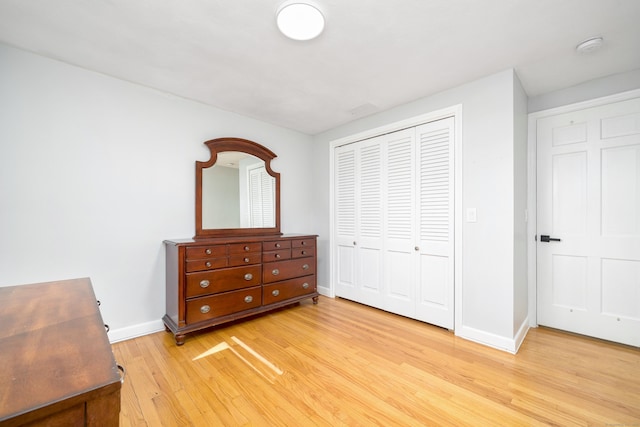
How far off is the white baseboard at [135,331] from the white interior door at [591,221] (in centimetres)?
385

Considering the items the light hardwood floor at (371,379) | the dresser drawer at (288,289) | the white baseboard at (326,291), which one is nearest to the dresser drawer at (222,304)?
the dresser drawer at (288,289)

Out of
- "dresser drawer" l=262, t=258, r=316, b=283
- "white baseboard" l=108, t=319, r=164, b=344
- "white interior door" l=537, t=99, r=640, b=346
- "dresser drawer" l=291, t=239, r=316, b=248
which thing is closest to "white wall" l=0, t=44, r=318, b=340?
"white baseboard" l=108, t=319, r=164, b=344

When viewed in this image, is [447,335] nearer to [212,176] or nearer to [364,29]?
[364,29]

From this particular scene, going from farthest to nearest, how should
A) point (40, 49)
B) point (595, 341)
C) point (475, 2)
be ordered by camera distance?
1. point (595, 341)
2. point (40, 49)
3. point (475, 2)

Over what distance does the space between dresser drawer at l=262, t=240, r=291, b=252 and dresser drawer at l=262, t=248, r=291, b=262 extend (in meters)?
0.04

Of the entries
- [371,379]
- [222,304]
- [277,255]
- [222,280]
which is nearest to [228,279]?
[222,280]

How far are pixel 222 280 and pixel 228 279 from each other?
0.20 feet

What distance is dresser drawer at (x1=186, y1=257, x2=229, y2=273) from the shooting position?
2.42 m

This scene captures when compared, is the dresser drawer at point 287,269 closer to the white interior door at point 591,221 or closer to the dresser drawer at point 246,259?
the dresser drawer at point 246,259

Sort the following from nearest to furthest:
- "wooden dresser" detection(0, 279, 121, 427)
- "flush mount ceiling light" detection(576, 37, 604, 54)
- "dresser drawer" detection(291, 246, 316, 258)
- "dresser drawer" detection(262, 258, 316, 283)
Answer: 1. "wooden dresser" detection(0, 279, 121, 427)
2. "flush mount ceiling light" detection(576, 37, 604, 54)
3. "dresser drawer" detection(262, 258, 316, 283)
4. "dresser drawer" detection(291, 246, 316, 258)

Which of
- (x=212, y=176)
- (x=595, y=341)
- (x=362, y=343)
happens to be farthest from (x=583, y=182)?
(x=212, y=176)

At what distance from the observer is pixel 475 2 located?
157cm

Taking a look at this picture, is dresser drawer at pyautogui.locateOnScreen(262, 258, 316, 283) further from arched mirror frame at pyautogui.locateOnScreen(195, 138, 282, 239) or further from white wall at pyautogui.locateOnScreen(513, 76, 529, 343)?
white wall at pyautogui.locateOnScreen(513, 76, 529, 343)

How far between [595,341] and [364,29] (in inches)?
129
